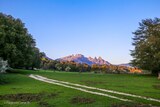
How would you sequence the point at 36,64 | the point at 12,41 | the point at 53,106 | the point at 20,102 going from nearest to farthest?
the point at 53,106
the point at 20,102
the point at 12,41
the point at 36,64

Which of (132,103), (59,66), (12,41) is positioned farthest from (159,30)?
(59,66)

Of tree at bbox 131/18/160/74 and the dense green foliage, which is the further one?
tree at bbox 131/18/160/74

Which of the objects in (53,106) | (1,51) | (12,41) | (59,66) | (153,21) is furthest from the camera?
(59,66)

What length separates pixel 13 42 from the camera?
204ft

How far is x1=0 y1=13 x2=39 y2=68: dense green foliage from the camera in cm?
5766

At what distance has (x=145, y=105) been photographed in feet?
72.0

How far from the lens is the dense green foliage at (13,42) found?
57.7 metres

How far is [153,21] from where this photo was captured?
7756 centimetres

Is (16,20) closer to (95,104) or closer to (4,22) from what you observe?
(4,22)

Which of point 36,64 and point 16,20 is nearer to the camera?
point 16,20

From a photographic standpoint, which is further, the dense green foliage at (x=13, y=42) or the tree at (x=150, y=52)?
the tree at (x=150, y=52)

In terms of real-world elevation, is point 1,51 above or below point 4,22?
below

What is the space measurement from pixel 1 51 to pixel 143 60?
Answer: 34.3 m

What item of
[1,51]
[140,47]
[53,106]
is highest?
[140,47]
